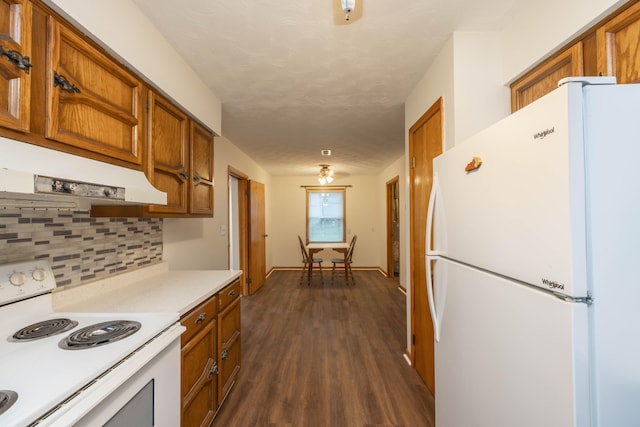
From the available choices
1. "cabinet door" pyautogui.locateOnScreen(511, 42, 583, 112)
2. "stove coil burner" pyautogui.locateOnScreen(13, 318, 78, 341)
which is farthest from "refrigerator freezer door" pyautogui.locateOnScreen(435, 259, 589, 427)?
→ "stove coil burner" pyautogui.locateOnScreen(13, 318, 78, 341)

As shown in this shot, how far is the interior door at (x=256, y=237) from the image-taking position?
4.67 metres

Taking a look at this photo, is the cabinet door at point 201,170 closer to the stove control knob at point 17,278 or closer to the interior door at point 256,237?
the stove control knob at point 17,278

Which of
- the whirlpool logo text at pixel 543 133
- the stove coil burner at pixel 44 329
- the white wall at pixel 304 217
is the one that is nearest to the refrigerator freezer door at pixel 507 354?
the whirlpool logo text at pixel 543 133

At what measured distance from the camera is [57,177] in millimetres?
882

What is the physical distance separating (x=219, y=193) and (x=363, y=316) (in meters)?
2.47

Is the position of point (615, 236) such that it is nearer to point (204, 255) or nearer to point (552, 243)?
point (552, 243)

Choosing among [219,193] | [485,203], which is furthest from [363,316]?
[485,203]

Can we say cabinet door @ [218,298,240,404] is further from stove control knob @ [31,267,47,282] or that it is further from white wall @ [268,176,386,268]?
white wall @ [268,176,386,268]

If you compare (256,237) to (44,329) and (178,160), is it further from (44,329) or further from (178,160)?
(44,329)

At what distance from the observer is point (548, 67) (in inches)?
53.6

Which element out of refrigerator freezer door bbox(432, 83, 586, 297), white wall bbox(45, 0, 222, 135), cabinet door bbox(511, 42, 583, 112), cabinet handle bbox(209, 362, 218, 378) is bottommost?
cabinet handle bbox(209, 362, 218, 378)

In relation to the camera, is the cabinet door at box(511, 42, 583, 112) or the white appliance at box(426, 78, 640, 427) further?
the cabinet door at box(511, 42, 583, 112)

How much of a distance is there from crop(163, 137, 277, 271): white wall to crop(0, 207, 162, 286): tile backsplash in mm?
274

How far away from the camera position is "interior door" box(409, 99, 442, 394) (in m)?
1.95
